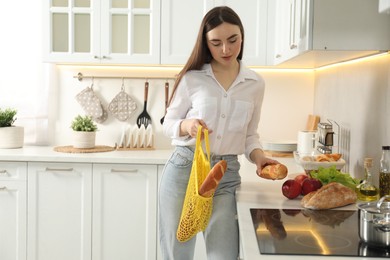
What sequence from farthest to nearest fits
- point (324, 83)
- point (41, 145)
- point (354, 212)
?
point (41, 145) → point (324, 83) → point (354, 212)

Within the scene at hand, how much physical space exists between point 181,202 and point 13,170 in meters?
1.66

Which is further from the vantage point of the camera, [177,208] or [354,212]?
[177,208]

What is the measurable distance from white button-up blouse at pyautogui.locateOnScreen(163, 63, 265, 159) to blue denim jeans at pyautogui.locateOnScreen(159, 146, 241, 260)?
0.06 meters

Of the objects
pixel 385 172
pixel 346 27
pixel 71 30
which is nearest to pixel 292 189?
pixel 385 172

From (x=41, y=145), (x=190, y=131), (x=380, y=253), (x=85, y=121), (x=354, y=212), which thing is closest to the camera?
(x=380, y=253)

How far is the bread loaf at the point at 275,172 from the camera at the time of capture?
1.83 meters

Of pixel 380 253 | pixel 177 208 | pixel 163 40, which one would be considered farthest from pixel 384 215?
pixel 163 40

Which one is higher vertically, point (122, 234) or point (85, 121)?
point (85, 121)

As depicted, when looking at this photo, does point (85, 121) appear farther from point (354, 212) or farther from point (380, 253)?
point (380, 253)

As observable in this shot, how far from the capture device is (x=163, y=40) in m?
3.37

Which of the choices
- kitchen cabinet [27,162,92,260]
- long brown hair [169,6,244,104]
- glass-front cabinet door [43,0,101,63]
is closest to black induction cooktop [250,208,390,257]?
long brown hair [169,6,244,104]

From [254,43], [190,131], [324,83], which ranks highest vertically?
[254,43]

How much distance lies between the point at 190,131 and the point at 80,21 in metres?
1.90

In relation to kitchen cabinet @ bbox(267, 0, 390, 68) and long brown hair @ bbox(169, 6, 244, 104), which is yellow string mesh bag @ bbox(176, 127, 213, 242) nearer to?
long brown hair @ bbox(169, 6, 244, 104)
